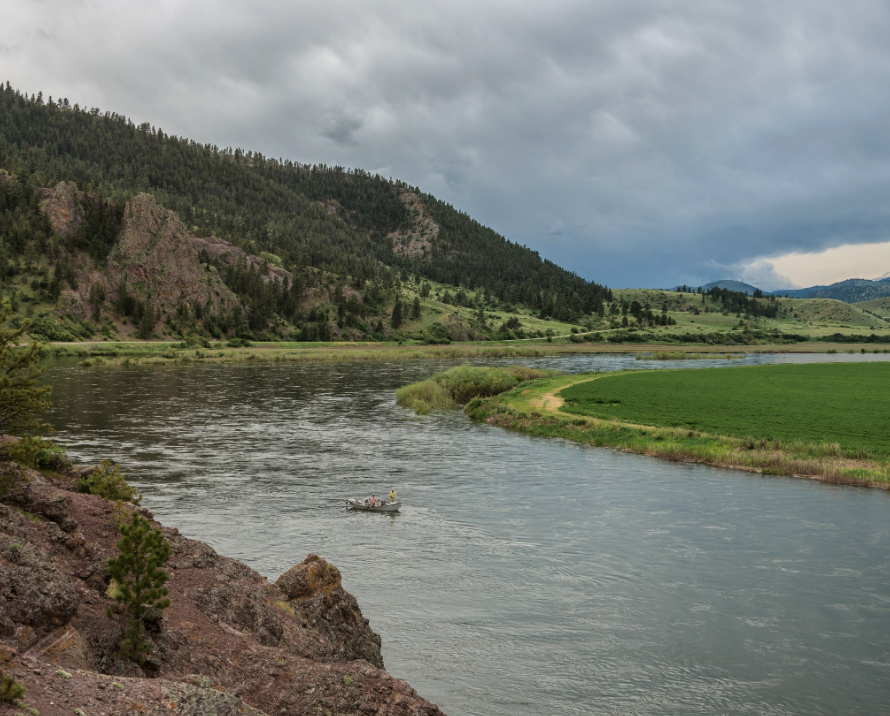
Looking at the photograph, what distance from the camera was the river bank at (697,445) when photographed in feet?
115

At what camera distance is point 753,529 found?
86.4ft

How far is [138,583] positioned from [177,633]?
45.6 inches

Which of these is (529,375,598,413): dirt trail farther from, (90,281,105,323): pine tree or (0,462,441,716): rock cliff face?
(90,281,105,323): pine tree

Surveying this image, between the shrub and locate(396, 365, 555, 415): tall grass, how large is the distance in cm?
5336

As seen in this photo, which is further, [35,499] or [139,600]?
[35,499]

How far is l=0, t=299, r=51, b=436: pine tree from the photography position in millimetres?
12906

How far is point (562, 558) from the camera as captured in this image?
23.3 m

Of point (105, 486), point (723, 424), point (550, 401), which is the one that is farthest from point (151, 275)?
point (105, 486)

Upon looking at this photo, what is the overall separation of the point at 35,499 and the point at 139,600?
422 cm

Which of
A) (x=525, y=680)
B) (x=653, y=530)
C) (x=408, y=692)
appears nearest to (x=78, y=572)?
(x=408, y=692)

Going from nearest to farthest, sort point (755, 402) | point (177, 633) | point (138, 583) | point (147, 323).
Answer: point (138, 583)
point (177, 633)
point (755, 402)
point (147, 323)

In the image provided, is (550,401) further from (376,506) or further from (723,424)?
(376,506)

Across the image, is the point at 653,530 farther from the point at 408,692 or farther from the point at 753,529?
the point at 408,692

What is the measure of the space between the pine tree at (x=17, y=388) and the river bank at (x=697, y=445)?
34550 millimetres
